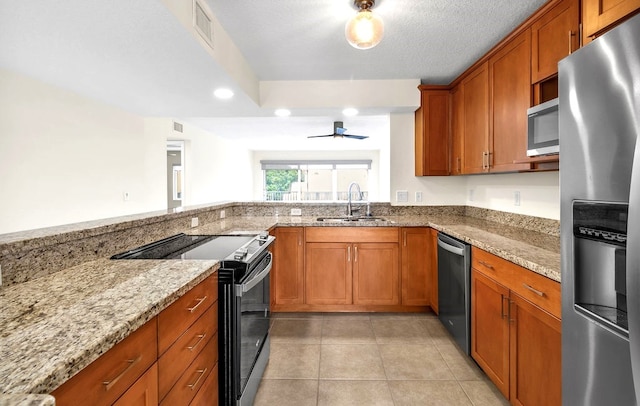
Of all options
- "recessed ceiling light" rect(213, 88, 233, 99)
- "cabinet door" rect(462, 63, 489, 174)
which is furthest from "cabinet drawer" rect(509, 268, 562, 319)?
"recessed ceiling light" rect(213, 88, 233, 99)

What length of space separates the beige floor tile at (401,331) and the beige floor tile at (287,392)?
78 centimetres

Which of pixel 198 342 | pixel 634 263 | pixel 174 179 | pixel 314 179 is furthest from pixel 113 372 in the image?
pixel 314 179

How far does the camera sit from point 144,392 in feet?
2.92

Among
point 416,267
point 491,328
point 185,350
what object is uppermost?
point 185,350

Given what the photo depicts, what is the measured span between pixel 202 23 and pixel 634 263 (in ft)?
7.05

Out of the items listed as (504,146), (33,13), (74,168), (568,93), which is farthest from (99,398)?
(74,168)

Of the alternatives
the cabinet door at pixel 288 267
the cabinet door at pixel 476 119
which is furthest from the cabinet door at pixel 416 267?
the cabinet door at pixel 288 267

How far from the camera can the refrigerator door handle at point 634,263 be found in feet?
2.56

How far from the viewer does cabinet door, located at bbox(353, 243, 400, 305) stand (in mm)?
3002

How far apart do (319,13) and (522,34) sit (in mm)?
1316

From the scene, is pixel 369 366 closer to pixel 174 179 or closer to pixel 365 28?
pixel 365 28

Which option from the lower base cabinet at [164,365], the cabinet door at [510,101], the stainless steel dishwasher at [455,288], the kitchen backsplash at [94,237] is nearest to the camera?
the lower base cabinet at [164,365]

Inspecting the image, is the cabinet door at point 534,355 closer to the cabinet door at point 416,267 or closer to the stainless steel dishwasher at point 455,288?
the stainless steel dishwasher at point 455,288

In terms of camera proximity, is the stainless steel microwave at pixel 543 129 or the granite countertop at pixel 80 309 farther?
the stainless steel microwave at pixel 543 129
